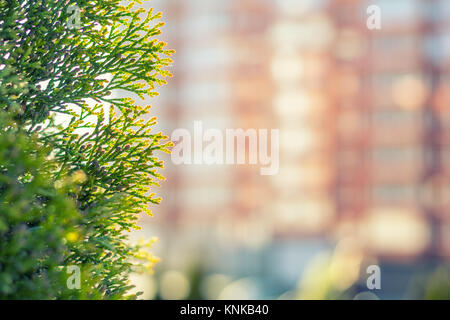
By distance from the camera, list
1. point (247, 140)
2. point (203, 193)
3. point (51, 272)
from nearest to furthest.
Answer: point (51, 272) < point (247, 140) < point (203, 193)

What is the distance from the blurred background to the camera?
172 ft

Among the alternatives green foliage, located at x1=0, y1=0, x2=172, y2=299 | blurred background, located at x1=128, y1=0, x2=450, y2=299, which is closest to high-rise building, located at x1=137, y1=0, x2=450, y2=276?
blurred background, located at x1=128, y1=0, x2=450, y2=299

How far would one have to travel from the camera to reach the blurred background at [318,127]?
52312 mm

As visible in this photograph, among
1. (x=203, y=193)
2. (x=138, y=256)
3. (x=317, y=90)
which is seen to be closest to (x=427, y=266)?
(x=317, y=90)

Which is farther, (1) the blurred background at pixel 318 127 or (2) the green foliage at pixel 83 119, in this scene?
(1) the blurred background at pixel 318 127

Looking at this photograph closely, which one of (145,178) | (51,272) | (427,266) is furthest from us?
(427,266)

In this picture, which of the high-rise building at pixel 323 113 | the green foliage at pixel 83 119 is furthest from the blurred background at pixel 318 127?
the green foliage at pixel 83 119

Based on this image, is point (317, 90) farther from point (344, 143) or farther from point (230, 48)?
point (230, 48)

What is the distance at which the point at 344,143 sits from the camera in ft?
175

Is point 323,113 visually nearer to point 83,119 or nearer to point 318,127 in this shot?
point 318,127

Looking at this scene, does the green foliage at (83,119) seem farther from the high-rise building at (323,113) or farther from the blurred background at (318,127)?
the high-rise building at (323,113)

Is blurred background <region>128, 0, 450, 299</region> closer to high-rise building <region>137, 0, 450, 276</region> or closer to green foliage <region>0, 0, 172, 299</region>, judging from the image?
high-rise building <region>137, 0, 450, 276</region>

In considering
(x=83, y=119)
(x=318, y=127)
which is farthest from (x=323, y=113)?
(x=83, y=119)
